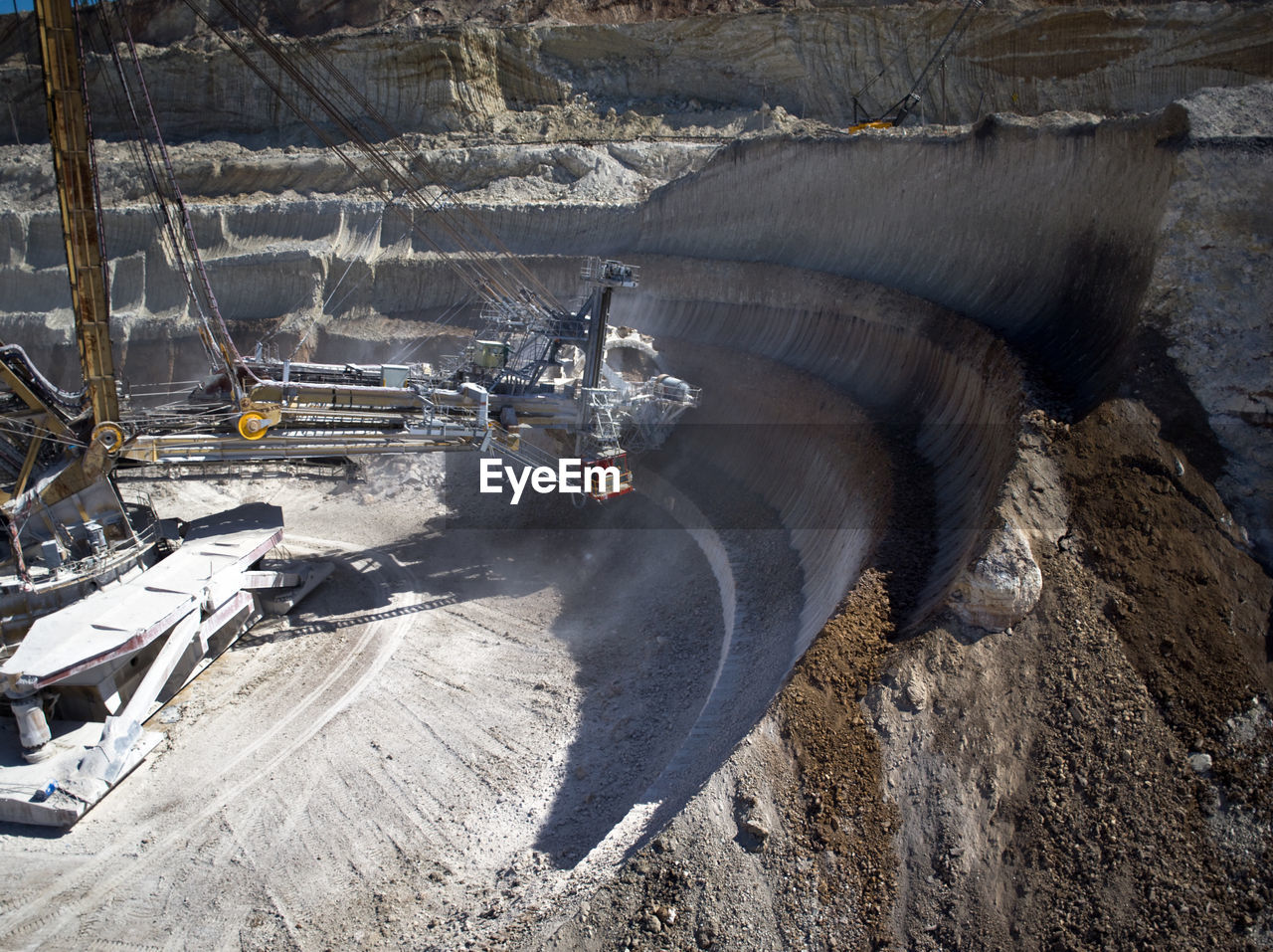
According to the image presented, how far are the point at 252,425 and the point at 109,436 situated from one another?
8.02ft

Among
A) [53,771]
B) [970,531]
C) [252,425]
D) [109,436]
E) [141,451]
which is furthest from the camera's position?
[252,425]

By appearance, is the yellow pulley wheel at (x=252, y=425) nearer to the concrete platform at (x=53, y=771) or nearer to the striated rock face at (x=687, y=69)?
the concrete platform at (x=53, y=771)

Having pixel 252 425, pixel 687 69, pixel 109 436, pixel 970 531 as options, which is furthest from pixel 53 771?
pixel 687 69

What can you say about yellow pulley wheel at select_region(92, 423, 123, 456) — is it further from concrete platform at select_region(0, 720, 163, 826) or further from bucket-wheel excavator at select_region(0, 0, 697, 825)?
concrete platform at select_region(0, 720, 163, 826)

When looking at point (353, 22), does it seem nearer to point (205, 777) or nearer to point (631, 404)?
point (631, 404)

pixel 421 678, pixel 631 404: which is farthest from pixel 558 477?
pixel 421 678

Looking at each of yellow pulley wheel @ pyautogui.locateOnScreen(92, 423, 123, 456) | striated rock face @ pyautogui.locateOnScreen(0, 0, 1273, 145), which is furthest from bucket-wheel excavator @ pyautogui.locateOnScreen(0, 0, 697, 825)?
striated rock face @ pyautogui.locateOnScreen(0, 0, 1273, 145)

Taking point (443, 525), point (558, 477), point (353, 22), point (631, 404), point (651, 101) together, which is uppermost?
point (353, 22)

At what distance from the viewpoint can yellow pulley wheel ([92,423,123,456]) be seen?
16.2 metres

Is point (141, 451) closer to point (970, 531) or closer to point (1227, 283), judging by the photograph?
point (970, 531)

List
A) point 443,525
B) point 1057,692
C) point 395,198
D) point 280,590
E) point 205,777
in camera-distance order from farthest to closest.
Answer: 1. point 395,198
2. point 443,525
3. point 280,590
4. point 205,777
5. point 1057,692

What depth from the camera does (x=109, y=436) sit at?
53.5 feet

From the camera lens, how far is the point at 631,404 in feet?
68.4

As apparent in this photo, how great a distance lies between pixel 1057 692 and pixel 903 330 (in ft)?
34.9
